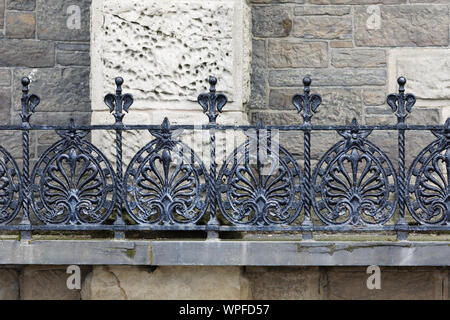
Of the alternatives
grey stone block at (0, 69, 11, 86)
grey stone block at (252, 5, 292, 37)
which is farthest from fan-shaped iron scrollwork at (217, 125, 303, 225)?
grey stone block at (0, 69, 11, 86)

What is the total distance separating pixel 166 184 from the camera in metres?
4.05

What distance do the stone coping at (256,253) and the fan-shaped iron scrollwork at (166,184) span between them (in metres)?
0.18

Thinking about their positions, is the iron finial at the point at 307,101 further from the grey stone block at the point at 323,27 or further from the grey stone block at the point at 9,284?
the grey stone block at the point at 9,284

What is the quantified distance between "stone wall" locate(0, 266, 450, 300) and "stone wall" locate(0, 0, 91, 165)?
132cm

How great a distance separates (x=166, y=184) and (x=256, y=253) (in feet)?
2.18

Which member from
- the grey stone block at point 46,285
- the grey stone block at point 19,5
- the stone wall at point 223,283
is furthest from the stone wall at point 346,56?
the grey stone block at point 46,285

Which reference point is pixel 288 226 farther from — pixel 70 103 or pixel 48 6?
pixel 48 6

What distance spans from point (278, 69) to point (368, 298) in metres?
1.98

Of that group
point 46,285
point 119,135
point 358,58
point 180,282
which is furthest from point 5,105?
point 358,58

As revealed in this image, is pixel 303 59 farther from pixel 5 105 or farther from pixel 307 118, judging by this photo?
pixel 5 105

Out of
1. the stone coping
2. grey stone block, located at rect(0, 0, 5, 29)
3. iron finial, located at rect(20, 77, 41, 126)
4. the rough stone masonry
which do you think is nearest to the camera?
the stone coping

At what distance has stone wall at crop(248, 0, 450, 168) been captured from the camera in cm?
539

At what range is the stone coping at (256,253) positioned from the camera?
157 inches

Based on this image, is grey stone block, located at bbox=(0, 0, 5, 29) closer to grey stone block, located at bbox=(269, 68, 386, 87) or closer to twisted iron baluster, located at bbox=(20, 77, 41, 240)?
twisted iron baluster, located at bbox=(20, 77, 41, 240)
